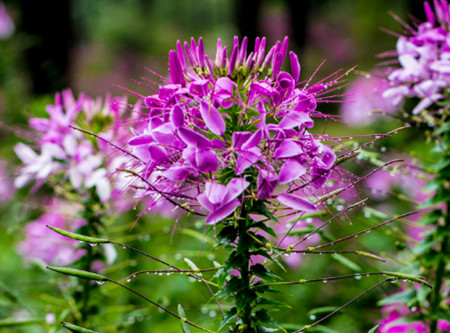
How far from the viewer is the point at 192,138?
98cm

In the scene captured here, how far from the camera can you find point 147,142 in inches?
42.7

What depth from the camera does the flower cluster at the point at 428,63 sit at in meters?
1.52

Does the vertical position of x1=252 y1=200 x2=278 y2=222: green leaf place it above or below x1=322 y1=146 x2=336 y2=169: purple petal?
below

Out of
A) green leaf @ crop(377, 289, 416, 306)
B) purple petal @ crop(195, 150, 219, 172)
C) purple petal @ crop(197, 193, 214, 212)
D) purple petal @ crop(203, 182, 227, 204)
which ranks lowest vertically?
green leaf @ crop(377, 289, 416, 306)

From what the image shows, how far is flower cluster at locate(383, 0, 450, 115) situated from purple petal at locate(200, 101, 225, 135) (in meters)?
0.87

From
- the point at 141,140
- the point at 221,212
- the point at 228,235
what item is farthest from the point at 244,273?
the point at 141,140

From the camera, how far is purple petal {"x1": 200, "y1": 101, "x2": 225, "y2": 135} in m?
0.99

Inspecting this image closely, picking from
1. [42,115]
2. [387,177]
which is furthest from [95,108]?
[387,177]

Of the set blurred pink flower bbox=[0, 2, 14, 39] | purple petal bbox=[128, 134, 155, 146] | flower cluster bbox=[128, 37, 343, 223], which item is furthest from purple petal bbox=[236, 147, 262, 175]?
blurred pink flower bbox=[0, 2, 14, 39]

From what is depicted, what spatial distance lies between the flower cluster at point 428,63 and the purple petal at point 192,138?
3.01 feet

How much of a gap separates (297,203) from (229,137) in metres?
0.27

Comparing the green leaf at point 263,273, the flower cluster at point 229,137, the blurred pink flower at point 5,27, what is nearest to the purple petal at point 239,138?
the flower cluster at point 229,137

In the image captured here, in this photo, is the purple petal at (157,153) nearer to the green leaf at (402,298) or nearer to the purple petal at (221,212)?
the purple petal at (221,212)

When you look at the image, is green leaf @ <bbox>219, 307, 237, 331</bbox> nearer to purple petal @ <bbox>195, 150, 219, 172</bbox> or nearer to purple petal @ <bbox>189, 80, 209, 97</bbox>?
purple petal @ <bbox>195, 150, 219, 172</bbox>
